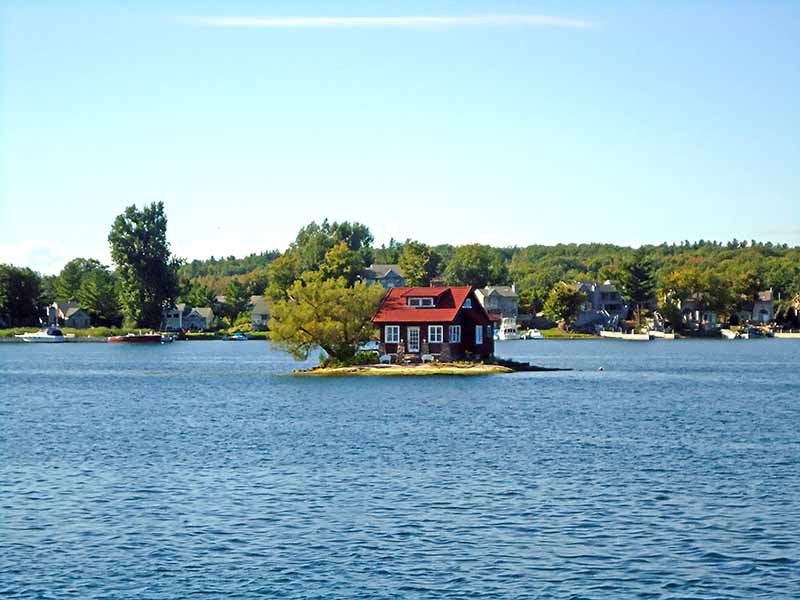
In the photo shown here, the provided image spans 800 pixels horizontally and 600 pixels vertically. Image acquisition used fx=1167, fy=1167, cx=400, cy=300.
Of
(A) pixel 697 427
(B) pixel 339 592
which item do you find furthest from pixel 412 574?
(A) pixel 697 427

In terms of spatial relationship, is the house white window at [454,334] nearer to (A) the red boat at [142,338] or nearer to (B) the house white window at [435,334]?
(B) the house white window at [435,334]

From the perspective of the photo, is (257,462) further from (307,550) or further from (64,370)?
(64,370)

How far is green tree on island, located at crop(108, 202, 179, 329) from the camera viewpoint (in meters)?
190

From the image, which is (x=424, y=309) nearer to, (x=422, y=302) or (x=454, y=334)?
(x=422, y=302)

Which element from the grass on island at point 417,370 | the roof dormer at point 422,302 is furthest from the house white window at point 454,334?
the roof dormer at point 422,302

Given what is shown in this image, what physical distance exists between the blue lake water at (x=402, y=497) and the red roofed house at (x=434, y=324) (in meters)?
15.7

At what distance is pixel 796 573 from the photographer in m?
27.7

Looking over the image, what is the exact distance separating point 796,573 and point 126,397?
199 feet

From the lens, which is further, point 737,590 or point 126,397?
point 126,397

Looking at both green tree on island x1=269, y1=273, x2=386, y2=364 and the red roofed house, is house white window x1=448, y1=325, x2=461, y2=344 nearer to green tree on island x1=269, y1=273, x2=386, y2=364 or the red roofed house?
the red roofed house

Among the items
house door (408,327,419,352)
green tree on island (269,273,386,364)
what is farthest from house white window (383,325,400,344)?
green tree on island (269,273,386,364)

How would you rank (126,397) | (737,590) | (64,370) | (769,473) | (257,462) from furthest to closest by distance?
(64,370), (126,397), (257,462), (769,473), (737,590)

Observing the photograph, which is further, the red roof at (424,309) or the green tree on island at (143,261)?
the green tree on island at (143,261)

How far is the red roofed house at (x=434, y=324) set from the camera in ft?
303
